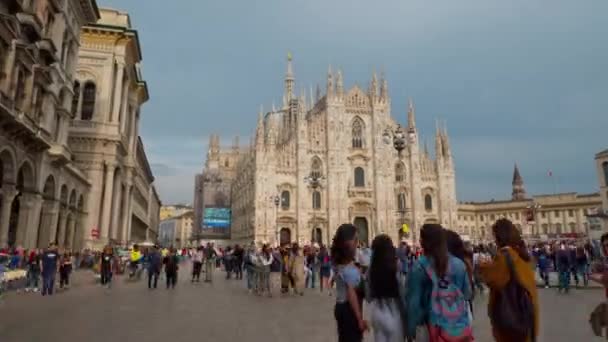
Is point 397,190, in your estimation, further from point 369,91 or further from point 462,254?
point 462,254

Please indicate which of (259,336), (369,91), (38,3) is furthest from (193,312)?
(369,91)

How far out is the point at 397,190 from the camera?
163 feet

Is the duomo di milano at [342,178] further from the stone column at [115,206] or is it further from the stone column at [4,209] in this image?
the stone column at [4,209]

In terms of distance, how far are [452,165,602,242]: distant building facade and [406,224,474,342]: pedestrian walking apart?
6320 centimetres

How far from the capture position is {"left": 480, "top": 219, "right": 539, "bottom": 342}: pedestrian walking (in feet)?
10.4

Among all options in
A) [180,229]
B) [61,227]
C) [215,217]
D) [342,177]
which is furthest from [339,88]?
[180,229]

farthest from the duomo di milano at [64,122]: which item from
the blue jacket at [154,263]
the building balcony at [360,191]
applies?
the building balcony at [360,191]

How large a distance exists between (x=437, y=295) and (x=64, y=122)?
23161 mm

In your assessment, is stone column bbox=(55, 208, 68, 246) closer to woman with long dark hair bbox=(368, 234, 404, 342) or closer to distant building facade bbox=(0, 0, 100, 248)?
distant building facade bbox=(0, 0, 100, 248)

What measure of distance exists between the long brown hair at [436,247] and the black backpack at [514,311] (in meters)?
0.50

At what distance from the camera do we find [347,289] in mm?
3854

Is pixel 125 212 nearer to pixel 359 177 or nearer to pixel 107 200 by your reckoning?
pixel 107 200

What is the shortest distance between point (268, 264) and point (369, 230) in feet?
120

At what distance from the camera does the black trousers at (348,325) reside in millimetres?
3785
